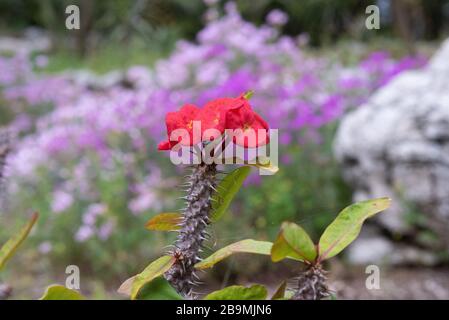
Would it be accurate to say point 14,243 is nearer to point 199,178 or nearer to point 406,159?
point 199,178

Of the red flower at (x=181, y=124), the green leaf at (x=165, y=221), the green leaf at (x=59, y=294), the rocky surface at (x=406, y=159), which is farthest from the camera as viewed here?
the rocky surface at (x=406, y=159)

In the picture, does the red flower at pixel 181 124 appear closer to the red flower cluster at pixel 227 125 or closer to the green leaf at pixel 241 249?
the red flower cluster at pixel 227 125

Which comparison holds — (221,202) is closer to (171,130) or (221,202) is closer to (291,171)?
(171,130)

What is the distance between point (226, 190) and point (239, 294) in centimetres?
20

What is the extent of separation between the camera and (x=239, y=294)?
2.48ft

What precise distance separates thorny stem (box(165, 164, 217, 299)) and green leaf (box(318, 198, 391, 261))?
16 cm

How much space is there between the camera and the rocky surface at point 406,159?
3793 millimetres

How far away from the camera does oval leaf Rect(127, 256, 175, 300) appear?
0.77 m

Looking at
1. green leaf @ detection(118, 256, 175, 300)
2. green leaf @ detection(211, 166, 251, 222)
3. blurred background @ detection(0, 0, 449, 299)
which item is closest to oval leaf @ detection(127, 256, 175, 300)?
green leaf @ detection(118, 256, 175, 300)

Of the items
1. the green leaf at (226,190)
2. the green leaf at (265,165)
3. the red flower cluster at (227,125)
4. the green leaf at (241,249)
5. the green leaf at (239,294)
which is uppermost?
the red flower cluster at (227,125)

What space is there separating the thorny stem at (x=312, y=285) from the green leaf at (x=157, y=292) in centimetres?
14

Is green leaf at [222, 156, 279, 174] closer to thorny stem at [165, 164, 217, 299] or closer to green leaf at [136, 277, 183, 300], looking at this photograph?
thorny stem at [165, 164, 217, 299]

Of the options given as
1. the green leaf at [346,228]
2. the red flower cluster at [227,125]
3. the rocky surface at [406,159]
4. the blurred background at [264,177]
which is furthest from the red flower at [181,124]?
the rocky surface at [406,159]
